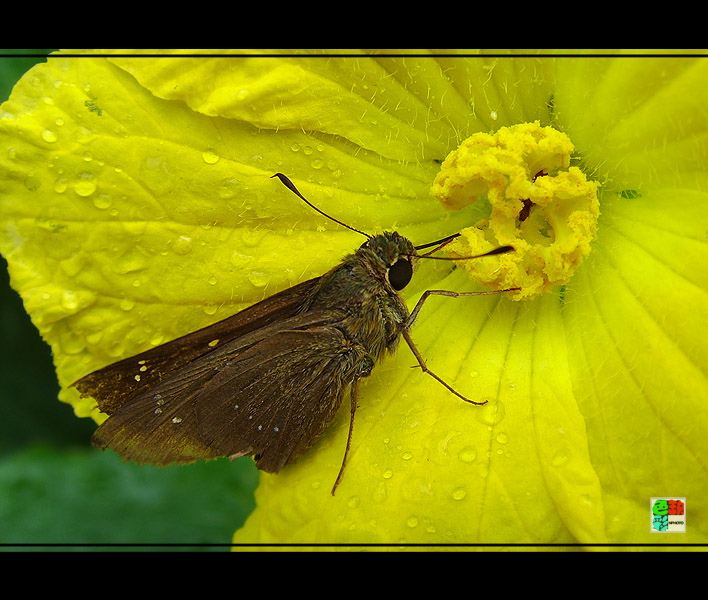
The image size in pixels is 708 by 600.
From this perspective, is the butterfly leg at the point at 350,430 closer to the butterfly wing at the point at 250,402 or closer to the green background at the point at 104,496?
the butterfly wing at the point at 250,402

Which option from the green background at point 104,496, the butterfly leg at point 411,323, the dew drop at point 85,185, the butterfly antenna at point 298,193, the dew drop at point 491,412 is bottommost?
the green background at point 104,496

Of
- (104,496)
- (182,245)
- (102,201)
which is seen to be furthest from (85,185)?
(104,496)

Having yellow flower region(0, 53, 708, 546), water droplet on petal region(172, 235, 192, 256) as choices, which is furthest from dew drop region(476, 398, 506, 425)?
water droplet on petal region(172, 235, 192, 256)

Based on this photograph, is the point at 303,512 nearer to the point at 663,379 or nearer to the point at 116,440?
the point at 116,440

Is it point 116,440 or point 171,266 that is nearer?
point 116,440

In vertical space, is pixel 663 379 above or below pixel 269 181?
below

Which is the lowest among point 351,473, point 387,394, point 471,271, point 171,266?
point 351,473

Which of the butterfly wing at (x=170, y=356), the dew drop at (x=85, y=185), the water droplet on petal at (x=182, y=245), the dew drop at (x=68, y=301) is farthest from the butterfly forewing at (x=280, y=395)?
the dew drop at (x=85, y=185)

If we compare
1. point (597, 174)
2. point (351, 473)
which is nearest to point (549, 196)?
point (597, 174)
